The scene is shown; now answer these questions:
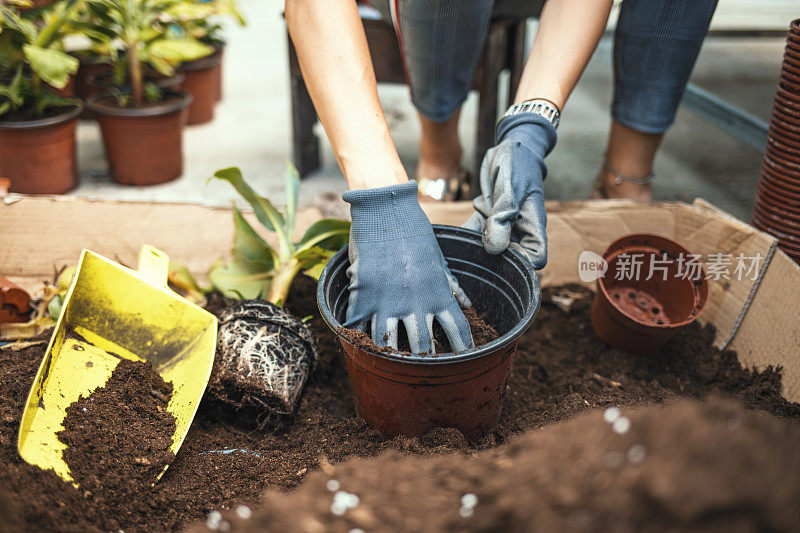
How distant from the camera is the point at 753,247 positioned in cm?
120

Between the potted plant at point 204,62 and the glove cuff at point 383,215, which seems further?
the potted plant at point 204,62

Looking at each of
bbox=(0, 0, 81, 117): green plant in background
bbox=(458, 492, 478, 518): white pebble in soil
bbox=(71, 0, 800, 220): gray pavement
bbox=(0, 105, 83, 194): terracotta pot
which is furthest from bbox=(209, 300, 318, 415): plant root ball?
bbox=(0, 105, 83, 194): terracotta pot

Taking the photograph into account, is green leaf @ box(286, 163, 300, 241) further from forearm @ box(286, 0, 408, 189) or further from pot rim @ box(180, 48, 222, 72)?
pot rim @ box(180, 48, 222, 72)

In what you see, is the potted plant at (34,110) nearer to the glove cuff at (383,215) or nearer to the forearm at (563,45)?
the glove cuff at (383,215)

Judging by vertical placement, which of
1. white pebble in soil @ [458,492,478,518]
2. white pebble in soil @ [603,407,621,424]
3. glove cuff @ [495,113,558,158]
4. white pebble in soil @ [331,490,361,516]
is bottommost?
white pebble in soil @ [331,490,361,516]

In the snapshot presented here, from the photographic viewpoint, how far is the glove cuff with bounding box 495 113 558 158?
1.13 metres

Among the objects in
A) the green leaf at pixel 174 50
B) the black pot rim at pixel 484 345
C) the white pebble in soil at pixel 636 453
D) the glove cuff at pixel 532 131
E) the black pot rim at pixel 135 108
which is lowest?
the black pot rim at pixel 135 108

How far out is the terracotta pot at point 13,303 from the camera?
1193 millimetres

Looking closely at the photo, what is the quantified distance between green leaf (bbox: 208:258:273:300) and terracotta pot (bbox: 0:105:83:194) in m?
0.98

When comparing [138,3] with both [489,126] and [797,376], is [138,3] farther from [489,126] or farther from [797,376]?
[797,376]

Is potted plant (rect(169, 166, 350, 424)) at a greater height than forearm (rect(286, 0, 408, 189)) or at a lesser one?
lesser

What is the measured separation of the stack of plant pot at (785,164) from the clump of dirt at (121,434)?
1.28 m

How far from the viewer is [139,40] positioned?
6.50ft

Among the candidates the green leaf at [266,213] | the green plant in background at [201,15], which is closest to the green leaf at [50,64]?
the green plant in background at [201,15]
